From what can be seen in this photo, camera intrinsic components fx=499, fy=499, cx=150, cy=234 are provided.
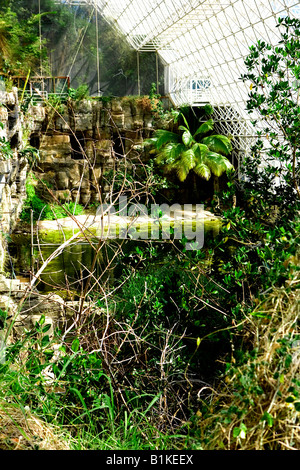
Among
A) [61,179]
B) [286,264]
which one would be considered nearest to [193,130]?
[61,179]

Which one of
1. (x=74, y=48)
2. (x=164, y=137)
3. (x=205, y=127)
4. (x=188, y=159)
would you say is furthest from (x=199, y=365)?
(x=74, y=48)

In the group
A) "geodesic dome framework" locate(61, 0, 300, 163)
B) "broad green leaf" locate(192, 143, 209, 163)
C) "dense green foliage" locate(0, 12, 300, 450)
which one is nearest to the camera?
"dense green foliage" locate(0, 12, 300, 450)

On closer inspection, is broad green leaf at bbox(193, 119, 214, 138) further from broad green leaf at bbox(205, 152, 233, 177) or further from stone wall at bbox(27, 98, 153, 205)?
stone wall at bbox(27, 98, 153, 205)

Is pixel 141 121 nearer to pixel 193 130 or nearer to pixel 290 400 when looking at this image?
pixel 193 130

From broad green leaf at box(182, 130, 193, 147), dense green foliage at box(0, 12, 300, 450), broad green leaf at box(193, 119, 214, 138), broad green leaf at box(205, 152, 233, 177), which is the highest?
broad green leaf at box(193, 119, 214, 138)

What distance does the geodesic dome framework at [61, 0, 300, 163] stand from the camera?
13.6 meters

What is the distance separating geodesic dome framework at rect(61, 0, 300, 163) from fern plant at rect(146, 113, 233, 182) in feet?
2.46

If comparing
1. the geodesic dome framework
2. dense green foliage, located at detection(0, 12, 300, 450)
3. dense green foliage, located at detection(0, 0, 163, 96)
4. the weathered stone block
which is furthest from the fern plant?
dense green foliage, located at detection(0, 12, 300, 450)

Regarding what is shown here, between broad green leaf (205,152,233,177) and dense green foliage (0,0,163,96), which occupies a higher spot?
dense green foliage (0,0,163,96)

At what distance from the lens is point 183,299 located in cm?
368

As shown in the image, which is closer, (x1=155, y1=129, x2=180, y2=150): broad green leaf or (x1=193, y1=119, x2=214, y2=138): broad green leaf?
(x1=155, y1=129, x2=180, y2=150): broad green leaf

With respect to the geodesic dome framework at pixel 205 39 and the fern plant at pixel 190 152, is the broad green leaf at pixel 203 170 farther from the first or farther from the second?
the geodesic dome framework at pixel 205 39

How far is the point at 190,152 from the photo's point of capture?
17.4m

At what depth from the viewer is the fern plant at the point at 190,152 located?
1736cm
